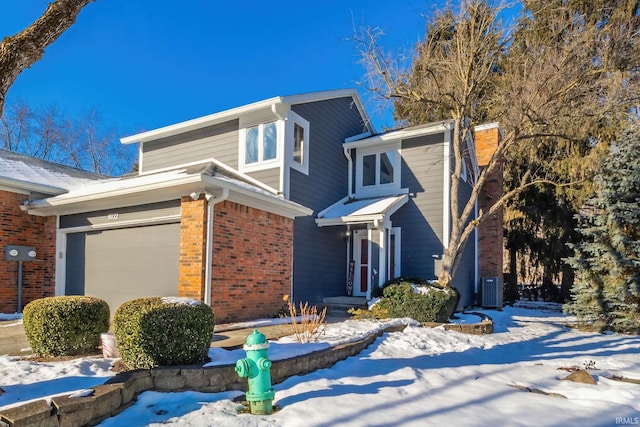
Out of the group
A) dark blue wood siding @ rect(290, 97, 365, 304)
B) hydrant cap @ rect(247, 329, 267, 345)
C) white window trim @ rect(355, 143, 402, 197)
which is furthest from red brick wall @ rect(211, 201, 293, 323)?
white window trim @ rect(355, 143, 402, 197)

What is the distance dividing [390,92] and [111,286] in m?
8.58

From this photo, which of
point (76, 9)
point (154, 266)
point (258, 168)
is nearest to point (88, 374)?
point (76, 9)

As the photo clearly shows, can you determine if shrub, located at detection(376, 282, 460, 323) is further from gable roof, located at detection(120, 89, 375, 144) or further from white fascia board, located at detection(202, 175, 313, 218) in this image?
gable roof, located at detection(120, 89, 375, 144)

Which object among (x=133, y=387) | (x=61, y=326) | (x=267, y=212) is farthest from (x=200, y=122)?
(x=133, y=387)

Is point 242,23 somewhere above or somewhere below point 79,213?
above

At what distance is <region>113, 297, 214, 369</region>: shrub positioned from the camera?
14.8 ft

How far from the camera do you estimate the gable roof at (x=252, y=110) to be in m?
10.9

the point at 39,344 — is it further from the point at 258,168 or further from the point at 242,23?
the point at 242,23

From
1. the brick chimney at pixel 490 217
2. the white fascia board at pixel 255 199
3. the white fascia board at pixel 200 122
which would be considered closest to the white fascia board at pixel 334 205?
the white fascia board at pixel 255 199

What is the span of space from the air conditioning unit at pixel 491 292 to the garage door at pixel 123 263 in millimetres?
11653

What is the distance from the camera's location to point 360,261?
44.1ft

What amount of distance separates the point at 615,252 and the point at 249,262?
30.4 ft

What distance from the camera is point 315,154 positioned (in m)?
12.6

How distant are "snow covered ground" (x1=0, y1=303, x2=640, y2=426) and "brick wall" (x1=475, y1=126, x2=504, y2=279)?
8.80 meters
